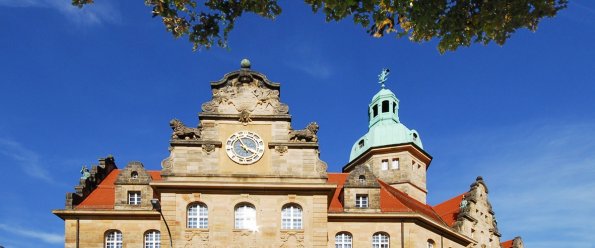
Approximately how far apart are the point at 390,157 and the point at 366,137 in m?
2.76

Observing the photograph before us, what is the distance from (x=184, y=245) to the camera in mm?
33531

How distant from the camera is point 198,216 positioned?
34.1 meters

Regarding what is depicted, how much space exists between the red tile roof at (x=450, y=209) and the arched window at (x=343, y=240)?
8.89 m

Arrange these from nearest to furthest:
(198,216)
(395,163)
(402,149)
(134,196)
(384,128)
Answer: (198,216) → (134,196) → (402,149) → (395,163) → (384,128)

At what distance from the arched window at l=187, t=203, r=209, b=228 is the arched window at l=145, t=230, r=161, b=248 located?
4427 mm

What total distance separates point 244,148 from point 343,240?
25.5 feet

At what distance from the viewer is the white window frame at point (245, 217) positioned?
3412 cm

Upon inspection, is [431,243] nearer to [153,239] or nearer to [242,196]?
[242,196]

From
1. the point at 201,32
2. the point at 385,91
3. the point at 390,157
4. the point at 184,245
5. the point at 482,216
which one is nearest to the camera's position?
the point at 201,32

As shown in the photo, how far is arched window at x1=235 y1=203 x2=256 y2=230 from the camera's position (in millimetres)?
34125

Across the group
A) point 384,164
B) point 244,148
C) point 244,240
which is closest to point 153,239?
point 244,240

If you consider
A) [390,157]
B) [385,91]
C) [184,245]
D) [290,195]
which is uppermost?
[385,91]

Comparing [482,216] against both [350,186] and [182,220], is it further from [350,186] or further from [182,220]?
[182,220]

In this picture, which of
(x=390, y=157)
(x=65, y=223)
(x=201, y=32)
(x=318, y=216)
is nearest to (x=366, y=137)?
(x=390, y=157)
